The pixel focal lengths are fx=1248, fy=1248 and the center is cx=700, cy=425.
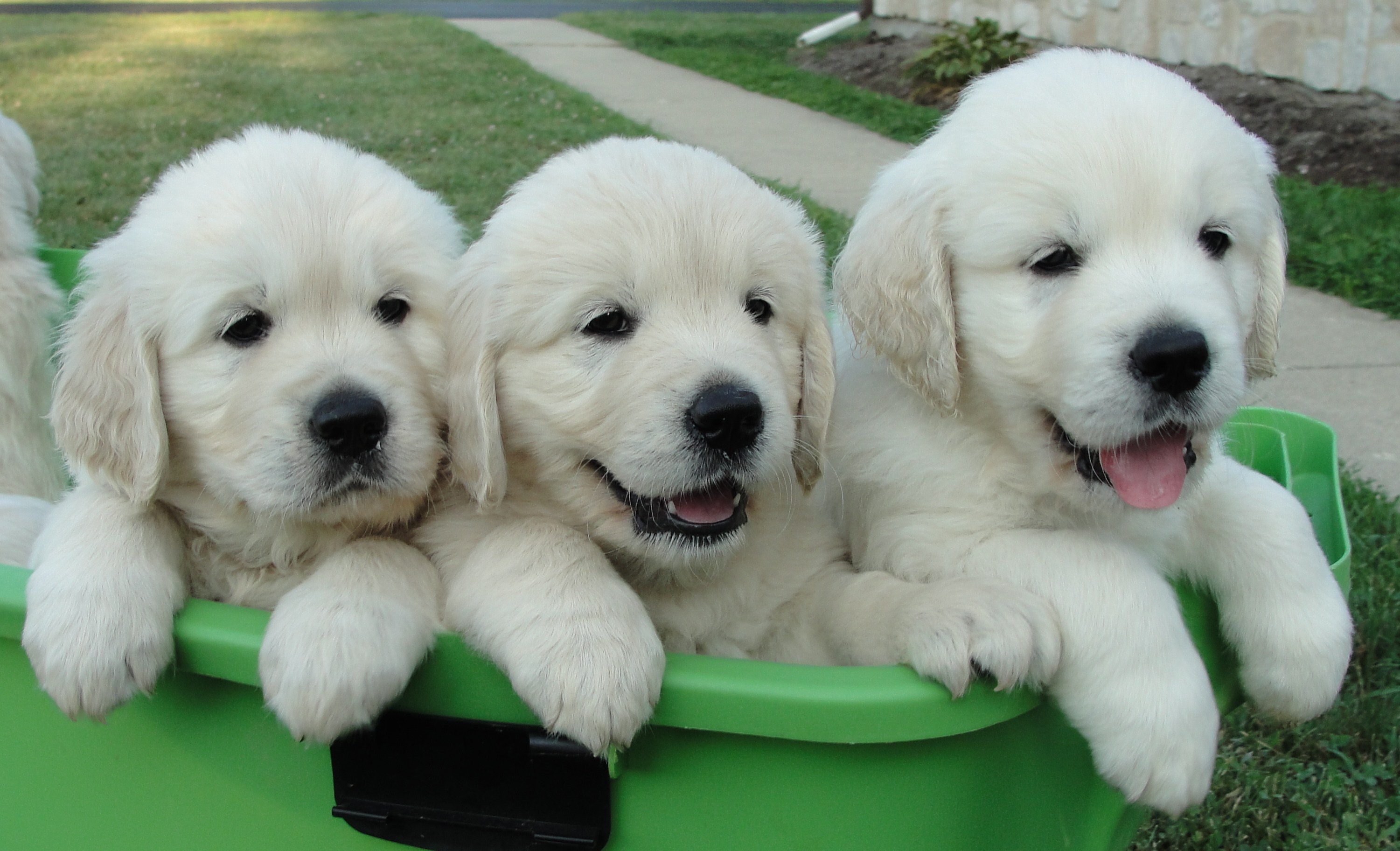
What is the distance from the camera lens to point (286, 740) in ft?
6.61

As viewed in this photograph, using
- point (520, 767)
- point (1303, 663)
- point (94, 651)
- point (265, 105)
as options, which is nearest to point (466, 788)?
point (520, 767)

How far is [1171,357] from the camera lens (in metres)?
2.16

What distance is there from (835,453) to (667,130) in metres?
7.52

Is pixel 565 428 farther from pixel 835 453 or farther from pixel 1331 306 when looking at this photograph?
pixel 1331 306

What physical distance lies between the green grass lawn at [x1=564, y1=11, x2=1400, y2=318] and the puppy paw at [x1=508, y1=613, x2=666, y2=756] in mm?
5824

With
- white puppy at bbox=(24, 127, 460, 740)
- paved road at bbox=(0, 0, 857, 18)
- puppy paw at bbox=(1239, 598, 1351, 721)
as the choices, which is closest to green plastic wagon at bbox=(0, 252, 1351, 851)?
white puppy at bbox=(24, 127, 460, 740)

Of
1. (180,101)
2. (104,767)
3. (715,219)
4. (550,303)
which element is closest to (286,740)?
(104,767)

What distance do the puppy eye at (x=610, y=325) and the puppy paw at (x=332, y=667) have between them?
0.65 m

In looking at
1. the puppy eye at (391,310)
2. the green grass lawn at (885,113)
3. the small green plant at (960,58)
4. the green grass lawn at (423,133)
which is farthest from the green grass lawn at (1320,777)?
the small green plant at (960,58)

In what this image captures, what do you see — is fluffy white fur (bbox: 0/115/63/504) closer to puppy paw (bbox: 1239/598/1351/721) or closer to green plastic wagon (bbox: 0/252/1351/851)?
green plastic wagon (bbox: 0/252/1351/851)

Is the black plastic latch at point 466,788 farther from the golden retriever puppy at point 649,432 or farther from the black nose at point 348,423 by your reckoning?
the black nose at point 348,423

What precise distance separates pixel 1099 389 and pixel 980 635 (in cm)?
57

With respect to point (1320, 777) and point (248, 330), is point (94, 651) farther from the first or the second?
point (1320, 777)

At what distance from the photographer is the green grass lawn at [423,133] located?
3.14 metres
